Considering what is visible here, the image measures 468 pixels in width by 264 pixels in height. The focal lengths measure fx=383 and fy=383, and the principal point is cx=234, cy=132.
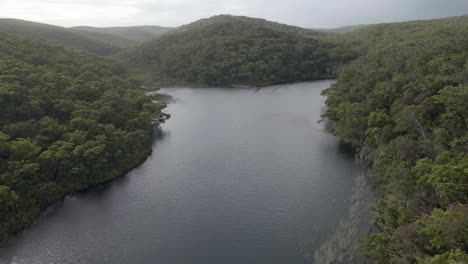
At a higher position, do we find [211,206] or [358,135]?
[358,135]

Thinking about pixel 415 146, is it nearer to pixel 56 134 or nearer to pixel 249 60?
pixel 56 134

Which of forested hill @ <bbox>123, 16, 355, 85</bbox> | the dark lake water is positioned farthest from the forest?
forested hill @ <bbox>123, 16, 355, 85</bbox>

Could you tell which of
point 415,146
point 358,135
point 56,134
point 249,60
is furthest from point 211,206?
point 249,60

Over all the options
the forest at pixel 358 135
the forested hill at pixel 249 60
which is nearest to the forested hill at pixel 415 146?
the forest at pixel 358 135

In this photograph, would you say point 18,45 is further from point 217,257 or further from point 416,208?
point 416,208

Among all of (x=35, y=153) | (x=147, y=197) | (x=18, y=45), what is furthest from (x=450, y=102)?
(x=18, y=45)
